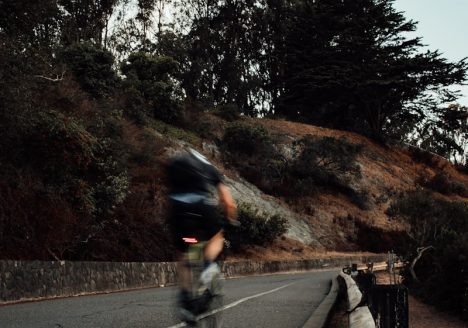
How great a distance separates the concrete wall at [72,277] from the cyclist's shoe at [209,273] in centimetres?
747

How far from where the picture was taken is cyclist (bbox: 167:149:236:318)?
16.3 feet

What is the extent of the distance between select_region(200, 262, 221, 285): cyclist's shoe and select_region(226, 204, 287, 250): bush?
2568cm

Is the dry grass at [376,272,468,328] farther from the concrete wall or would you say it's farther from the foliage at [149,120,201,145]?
the foliage at [149,120,201,145]

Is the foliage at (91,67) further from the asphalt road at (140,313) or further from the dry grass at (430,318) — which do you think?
the dry grass at (430,318)

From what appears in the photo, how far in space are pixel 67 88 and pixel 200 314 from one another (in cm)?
2411

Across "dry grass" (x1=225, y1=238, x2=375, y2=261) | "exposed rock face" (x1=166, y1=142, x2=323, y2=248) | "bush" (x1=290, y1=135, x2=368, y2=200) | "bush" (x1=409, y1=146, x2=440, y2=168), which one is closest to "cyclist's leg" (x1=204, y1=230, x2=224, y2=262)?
"dry grass" (x1=225, y1=238, x2=375, y2=261)

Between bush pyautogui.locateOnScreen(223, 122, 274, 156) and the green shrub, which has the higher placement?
the green shrub

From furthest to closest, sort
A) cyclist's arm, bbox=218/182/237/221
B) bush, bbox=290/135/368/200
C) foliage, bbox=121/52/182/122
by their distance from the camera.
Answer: bush, bbox=290/135/368/200 < foliage, bbox=121/52/182/122 < cyclist's arm, bbox=218/182/237/221

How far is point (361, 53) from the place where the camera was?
5491 cm

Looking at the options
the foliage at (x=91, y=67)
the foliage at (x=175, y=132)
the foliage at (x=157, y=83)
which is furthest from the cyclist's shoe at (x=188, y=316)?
the foliage at (x=157, y=83)

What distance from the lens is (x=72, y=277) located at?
1332cm

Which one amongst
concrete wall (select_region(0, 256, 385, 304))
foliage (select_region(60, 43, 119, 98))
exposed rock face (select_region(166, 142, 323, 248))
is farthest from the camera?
exposed rock face (select_region(166, 142, 323, 248))

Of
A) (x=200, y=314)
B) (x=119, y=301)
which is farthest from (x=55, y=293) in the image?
(x=200, y=314)

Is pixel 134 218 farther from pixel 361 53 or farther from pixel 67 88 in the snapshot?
pixel 361 53
